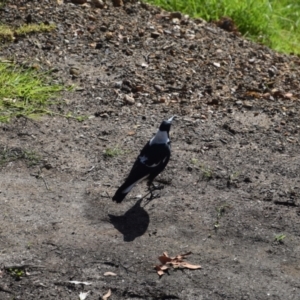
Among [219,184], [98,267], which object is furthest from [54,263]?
[219,184]

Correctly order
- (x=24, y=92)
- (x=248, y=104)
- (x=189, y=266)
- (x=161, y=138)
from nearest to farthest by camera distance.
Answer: (x=189, y=266), (x=161, y=138), (x=24, y=92), (x=248, y=104)

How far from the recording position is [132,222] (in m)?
5.32

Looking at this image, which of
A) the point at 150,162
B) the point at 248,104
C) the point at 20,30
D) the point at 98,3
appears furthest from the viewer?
the point at 98,3

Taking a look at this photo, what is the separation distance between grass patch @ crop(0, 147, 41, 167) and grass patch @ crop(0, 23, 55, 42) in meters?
1.77

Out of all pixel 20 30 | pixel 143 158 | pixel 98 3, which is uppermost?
pixel 143 158

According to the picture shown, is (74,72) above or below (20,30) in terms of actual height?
above

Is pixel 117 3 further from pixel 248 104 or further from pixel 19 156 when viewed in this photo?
pixel 19 156

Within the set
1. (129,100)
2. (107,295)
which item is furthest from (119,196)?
(129,100)

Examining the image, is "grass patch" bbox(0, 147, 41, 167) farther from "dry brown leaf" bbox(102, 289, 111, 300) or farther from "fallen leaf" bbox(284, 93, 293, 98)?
"fallen leaf" bbox(284, 93, 293, 98)

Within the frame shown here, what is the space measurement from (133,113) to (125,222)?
4.99ft

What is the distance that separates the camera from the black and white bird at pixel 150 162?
5.42 meters

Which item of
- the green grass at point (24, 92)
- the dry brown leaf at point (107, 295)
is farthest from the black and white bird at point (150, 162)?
the green grass at point (24, 92)

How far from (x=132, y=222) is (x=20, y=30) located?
290 centimetres

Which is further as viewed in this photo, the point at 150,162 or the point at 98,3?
the point at 98,3
